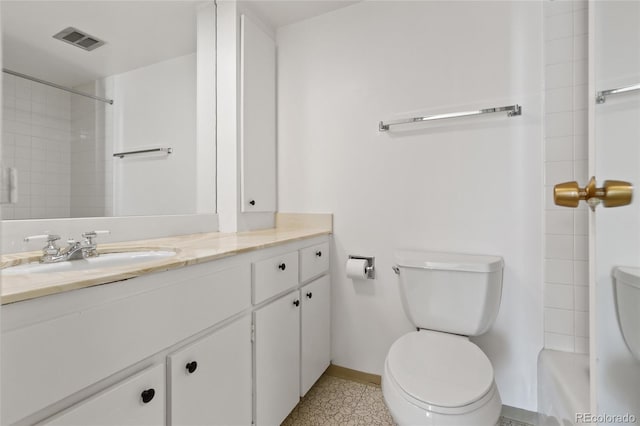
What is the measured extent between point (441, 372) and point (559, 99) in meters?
1.24

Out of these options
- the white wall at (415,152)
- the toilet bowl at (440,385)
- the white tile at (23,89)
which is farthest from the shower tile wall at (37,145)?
the toilet bowl at (440,385)

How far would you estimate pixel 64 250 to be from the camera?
1008mm

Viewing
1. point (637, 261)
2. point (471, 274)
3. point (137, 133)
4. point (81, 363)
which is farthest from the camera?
point (137, 133)

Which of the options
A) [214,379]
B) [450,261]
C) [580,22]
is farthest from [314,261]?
[580,22]

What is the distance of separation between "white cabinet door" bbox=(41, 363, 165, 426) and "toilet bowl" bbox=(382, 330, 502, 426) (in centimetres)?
70

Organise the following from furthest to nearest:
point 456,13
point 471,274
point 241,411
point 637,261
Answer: point 456,13, point 471,274, point 241,411, point 637,261

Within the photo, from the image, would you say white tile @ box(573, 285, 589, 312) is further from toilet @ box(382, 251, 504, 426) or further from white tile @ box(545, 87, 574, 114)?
white tile @ box(545, 87, 574, 114)

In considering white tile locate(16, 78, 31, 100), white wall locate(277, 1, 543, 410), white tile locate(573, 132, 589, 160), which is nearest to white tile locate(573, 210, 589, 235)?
white wall locate(277, 1, 543, 410)

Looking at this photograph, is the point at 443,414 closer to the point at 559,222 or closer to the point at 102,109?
the point at 559,222

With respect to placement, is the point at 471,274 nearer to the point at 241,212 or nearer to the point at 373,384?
the point at 373,384

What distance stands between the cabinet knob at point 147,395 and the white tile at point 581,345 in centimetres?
161

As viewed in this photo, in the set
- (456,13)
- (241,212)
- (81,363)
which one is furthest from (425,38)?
(81,363)

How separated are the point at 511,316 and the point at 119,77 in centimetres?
206

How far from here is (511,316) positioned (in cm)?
143
